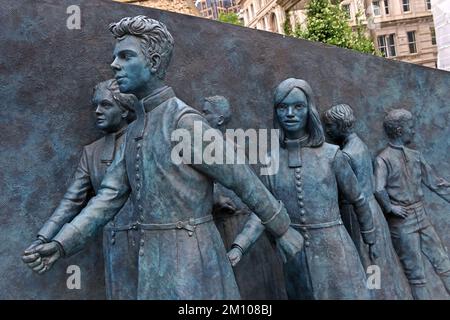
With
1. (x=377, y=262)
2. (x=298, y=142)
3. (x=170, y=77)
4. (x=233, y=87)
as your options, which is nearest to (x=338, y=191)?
(x=298, y=142)

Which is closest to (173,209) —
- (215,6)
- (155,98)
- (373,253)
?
(155,98)

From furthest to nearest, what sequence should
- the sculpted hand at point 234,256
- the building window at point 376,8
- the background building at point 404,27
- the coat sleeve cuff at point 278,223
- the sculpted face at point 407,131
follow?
A: the building window at point 376,8
the background building at point 404,27
the sculpted face at point 407,131
the sculpted hand at point 234,256
the coat sleeve cuff at point 278,223

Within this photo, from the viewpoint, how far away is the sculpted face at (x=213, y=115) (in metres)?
3.52

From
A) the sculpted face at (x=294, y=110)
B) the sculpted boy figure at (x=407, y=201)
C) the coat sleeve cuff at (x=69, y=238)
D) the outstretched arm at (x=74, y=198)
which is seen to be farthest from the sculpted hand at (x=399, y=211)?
the coat sleeve cuff at (x=69, y=238)

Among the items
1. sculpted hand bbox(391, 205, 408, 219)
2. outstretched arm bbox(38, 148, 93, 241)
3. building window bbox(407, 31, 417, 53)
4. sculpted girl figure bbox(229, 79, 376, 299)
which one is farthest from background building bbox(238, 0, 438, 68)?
outstretched arm bbox(38, 148, 93, 241)

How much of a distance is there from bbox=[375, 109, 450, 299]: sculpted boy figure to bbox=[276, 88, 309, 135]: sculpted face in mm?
1078

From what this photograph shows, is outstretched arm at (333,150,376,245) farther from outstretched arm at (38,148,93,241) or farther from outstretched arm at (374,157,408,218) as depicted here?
outstretched arm at (38,148,93,241)

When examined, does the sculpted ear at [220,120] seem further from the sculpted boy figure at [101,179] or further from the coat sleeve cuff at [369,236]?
the coat sleeve cuff at [369,236]

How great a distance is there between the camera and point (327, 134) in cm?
399

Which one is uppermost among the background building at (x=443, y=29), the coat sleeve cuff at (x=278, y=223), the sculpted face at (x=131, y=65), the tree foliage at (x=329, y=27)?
the tree foliage at (x=329, y=27)

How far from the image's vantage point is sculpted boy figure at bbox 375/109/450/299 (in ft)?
13.1

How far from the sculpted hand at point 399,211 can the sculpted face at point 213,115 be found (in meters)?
1.61

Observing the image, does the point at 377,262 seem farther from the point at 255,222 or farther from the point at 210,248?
the point at 210,248

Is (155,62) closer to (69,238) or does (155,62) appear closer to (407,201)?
(69,238)
